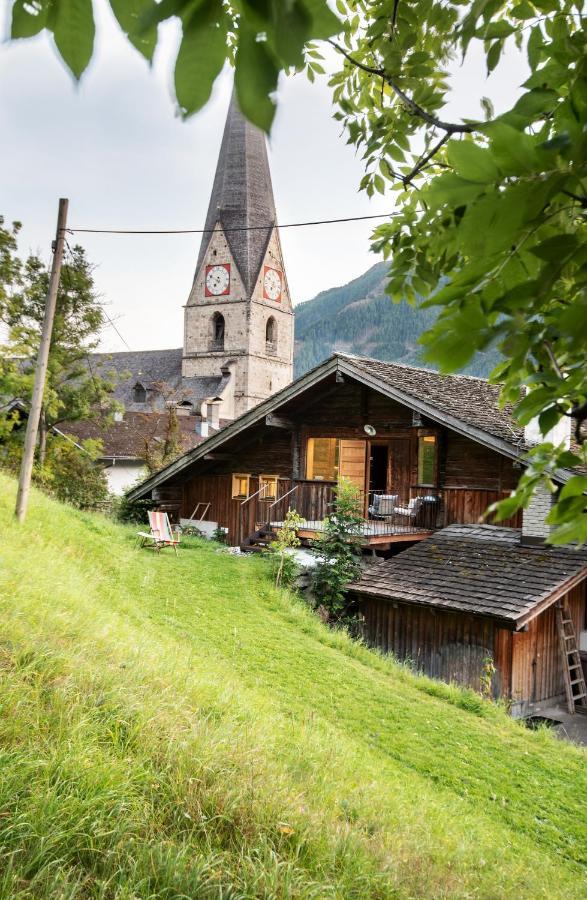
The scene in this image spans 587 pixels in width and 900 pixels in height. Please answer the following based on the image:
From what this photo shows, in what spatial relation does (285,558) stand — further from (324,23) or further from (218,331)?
(218,331)

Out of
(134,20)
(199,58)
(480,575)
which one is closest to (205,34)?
(199,58)

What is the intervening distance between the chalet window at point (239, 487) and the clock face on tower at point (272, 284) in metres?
40.4

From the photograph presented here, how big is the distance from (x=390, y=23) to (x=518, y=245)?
2.30 m

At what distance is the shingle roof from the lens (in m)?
13.1

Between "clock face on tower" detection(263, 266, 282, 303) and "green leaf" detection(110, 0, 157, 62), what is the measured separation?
5621 cm

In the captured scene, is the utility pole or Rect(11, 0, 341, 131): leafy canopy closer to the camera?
Rect(11, 0, 341, 131): leafy canopy

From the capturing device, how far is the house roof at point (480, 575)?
1027 centimetres

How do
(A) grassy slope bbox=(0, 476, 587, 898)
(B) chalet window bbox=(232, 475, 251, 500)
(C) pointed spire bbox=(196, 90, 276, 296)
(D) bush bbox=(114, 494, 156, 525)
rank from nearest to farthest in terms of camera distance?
(A) grassy slope bbox=(0, 476, 587, 898) → (B) chalet window bbox=(232, 475, 251, 500) → (D) bush bbox=(114, 494, 156, 525) → (C) pointed spire bbox=(196, 90, 276, 296)

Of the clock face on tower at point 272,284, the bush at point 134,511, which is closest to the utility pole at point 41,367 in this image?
the bush at point 134,511

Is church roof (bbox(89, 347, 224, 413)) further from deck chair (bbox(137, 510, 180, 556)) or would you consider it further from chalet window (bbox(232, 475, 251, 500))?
deck chair (bbox(137, 510, 180, 556))

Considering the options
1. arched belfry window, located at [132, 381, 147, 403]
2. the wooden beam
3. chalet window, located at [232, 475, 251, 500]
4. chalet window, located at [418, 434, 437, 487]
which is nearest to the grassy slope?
chalet window, located at [418, 434, 437, 487]

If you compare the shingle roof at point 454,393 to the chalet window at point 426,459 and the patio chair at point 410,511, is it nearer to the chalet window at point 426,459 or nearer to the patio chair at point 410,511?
the chalet window at point 426,459

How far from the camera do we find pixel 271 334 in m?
57.1

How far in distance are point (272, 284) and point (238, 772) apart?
182ft
